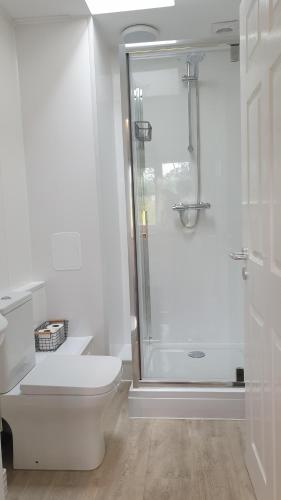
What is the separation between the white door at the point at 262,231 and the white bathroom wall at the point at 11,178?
1413 mm

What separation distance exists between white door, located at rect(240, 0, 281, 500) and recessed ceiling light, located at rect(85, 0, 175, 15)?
3.13 feet

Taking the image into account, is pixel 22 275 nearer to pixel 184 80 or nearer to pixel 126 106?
pixel 126 106

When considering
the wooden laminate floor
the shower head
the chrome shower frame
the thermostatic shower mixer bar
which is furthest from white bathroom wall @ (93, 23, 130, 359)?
the wooden laminate floor

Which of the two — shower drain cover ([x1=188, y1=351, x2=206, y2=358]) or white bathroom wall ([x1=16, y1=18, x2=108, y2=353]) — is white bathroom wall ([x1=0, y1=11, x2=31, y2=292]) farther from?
shower drain cover ([x1=188, y1=351, x2=206, y2=358])

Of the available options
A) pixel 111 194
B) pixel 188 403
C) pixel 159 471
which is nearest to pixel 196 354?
pixel 188 403

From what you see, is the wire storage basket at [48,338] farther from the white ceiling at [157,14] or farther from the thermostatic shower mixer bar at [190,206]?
the white ceiling at [157,14]

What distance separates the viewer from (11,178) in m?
2.32

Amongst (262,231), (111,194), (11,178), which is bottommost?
(262,231)

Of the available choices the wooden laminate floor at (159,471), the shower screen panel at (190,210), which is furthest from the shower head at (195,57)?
the wooden laminate floor at (159,471)

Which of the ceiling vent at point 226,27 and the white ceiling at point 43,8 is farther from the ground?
the white ceiling at point 43,8

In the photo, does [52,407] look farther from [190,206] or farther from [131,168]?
[190,206]

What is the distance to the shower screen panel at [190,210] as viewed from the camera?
8.84 feet

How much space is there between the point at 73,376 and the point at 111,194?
4.75 ft

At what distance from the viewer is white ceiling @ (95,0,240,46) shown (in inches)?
91.1
